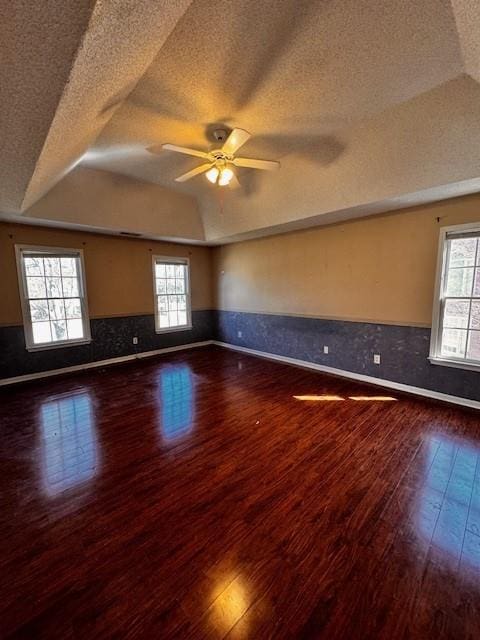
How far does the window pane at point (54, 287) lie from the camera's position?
4387mm

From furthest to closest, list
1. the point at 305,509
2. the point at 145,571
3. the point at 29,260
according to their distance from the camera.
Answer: the point at 29,260 → the point at 305,509 → the point at 145,571

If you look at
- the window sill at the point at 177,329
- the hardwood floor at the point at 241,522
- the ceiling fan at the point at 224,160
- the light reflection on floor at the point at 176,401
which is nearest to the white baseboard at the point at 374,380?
the hardwood floor at the point at 241,522

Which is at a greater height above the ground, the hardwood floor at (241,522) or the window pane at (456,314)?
the window pane at (456,314)

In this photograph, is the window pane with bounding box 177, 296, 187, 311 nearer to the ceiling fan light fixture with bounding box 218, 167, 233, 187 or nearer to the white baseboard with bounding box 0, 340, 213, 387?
the white baseboard with bounding box 0, 340, 213, 387

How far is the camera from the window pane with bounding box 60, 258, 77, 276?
4520 millimetres

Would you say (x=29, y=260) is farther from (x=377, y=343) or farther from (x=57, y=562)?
(x=377, y=343)

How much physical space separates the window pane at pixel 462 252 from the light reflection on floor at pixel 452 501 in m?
1.93

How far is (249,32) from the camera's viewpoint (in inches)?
64.1

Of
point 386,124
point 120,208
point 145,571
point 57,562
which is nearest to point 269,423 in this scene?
point 145,571

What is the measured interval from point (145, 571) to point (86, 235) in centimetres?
477

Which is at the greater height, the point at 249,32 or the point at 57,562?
the point at 249,32

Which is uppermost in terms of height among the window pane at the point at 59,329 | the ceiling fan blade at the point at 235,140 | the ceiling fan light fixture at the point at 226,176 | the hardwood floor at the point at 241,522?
the ceiling fan blade at the point at 235,140

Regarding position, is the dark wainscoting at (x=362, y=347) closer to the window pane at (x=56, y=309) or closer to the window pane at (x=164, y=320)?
the window pane at (x=164, y=320)

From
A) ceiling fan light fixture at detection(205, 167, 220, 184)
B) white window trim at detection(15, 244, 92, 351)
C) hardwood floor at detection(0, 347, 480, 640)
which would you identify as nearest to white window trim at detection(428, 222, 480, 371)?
hardwood floor at detection(0, 347, 480, 640)
